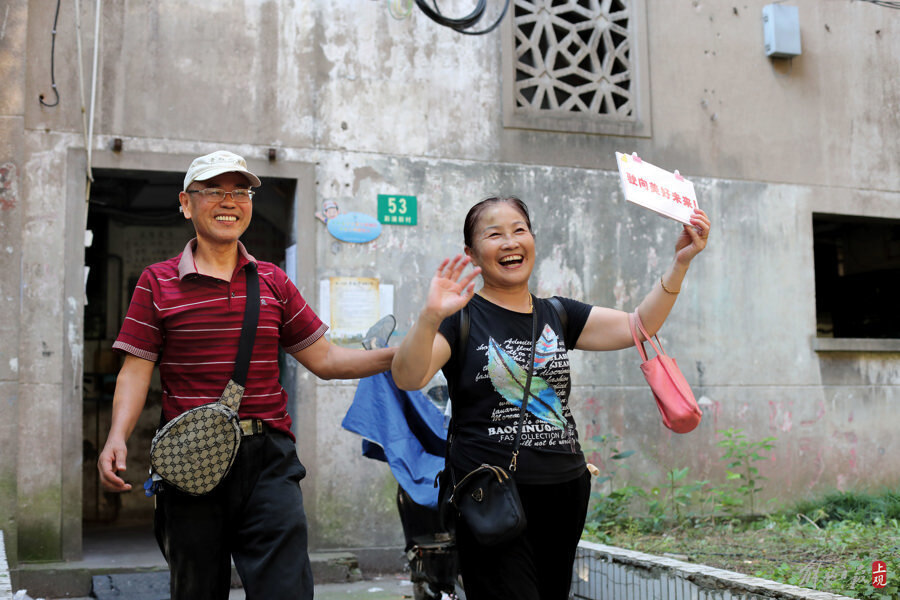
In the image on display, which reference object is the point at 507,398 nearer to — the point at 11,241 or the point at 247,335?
the point at 247,335

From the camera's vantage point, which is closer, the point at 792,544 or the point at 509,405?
the point at 509,405

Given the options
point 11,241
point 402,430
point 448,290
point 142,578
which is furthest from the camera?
point 11,241

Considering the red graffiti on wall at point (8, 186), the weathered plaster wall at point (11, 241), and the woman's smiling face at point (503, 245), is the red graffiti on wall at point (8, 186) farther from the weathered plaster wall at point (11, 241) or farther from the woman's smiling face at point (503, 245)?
the woman's smiling face at point (503, 245)

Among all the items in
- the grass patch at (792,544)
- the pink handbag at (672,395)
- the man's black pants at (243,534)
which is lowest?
the grass patch at (792,544)

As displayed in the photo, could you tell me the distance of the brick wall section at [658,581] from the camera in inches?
153

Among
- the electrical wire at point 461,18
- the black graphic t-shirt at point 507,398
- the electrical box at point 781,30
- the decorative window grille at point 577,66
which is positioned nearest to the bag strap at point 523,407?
the black graphic t-shirt at point 507,398

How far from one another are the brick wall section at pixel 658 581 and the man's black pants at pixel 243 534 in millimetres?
1879

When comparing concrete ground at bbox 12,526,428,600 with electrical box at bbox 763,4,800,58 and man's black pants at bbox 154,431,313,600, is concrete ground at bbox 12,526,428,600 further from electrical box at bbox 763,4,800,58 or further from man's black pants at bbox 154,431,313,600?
electrical box at bbox 763,4,800,58

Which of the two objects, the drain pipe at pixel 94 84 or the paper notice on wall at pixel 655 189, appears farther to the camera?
the drain pipe at pixel 94 84

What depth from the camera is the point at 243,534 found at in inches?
124

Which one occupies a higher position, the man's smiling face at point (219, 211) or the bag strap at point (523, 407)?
the man's smiling face at point (219, 211)

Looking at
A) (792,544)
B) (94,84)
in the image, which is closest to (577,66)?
(94,84)

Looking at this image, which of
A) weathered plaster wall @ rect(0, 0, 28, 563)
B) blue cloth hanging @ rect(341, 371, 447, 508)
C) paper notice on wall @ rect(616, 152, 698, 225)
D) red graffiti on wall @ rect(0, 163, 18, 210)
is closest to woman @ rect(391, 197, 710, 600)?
paper notice on wall @ rect(616, 152, 698, 225)

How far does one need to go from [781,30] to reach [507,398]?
22.6ft
